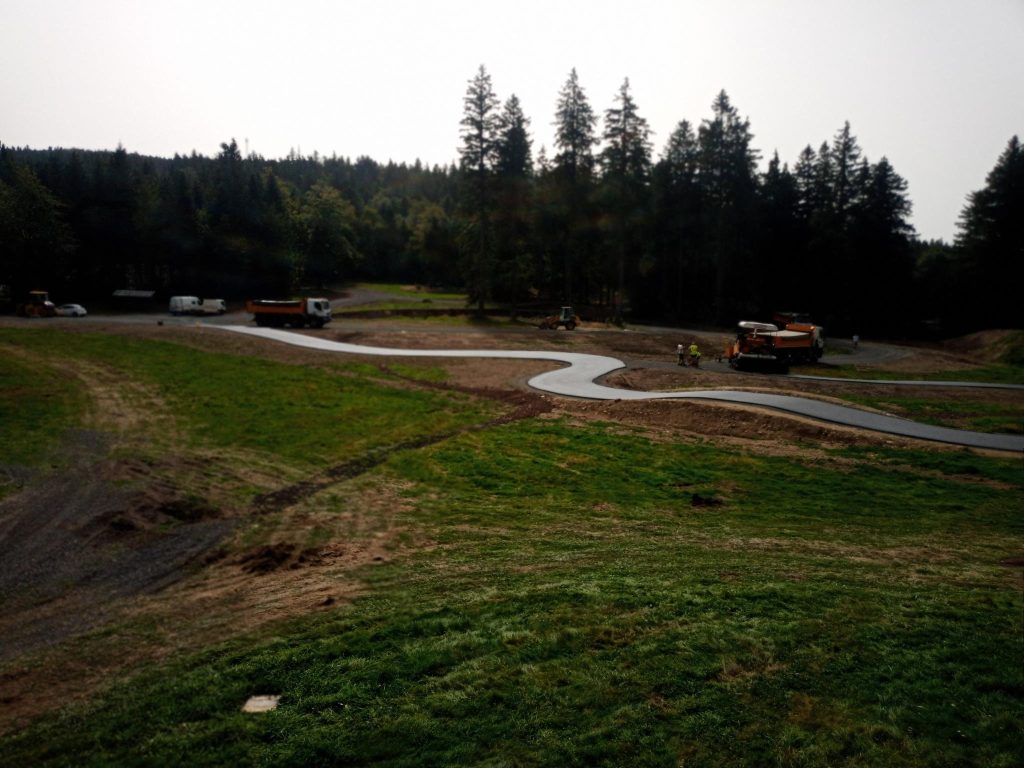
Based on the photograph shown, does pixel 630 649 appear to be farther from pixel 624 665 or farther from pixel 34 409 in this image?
pixel 34 409

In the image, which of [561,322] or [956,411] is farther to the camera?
[561,322]

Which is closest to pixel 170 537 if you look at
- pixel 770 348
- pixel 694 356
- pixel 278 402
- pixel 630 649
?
pixel 630 649

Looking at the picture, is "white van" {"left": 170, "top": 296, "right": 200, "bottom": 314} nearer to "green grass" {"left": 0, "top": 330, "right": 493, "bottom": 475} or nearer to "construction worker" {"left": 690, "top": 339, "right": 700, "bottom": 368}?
"green grass" {"left": 0, "top": 330, "right": 493, "bottom": 475}

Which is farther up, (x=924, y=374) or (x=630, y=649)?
(x=924, y=374)

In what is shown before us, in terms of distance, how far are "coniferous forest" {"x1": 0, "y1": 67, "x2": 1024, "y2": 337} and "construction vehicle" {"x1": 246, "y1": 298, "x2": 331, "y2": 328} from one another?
15.3 metres

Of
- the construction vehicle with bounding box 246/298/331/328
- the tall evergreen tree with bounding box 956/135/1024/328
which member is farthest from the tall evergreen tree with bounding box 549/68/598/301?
the tall evergreen tree with bounding box 956/135/1024/328

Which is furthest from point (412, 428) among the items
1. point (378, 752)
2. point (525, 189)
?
point (525, 189)

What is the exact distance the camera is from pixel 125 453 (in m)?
17.5

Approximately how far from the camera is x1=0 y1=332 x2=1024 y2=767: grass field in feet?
20.1

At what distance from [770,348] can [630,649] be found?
101 feet

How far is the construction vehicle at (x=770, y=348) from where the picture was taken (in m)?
35.2

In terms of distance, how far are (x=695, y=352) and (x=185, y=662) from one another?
1260 inches

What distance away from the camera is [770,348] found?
3512cm

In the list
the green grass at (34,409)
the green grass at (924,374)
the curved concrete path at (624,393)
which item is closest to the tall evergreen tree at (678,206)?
the green grass at (924,374)
